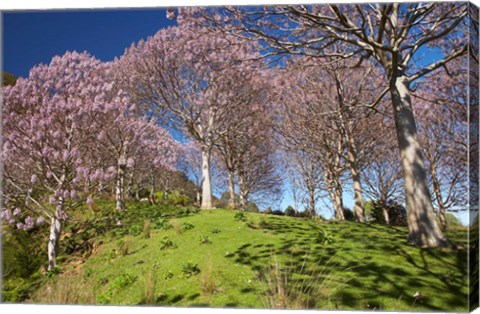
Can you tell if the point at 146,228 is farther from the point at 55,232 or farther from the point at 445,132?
the point at 445,132

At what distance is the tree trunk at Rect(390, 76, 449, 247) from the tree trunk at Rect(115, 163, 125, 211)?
4602 millimetres

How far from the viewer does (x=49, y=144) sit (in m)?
5.30

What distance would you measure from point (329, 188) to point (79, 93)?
4801mm

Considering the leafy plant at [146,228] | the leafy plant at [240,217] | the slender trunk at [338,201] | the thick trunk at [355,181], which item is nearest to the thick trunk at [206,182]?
the leafy plant at [240,217]

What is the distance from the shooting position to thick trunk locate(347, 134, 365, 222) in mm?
5477

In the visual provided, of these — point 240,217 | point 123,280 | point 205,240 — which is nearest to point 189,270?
point 205,240

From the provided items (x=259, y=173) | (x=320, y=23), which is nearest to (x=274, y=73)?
(x=320, y=23)

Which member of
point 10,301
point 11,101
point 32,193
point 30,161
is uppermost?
point 11,101

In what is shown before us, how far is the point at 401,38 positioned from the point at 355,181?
8.81 ft

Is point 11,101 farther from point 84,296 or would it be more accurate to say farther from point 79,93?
point 84,296

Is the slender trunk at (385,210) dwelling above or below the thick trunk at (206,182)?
below

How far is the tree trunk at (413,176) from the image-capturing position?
412 cm

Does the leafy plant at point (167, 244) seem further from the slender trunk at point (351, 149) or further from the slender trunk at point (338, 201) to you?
the slender trunk at point (351, 149)

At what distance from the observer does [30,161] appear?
525 cm
